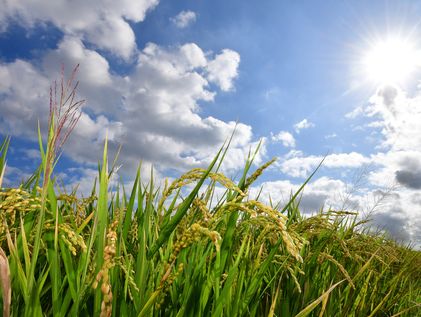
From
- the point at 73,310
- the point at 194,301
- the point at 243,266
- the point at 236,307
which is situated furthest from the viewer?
the point at 243,266

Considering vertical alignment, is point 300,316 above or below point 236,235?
below

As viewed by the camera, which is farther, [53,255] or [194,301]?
[194,301]

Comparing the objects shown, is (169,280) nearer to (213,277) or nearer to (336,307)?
(213,277)

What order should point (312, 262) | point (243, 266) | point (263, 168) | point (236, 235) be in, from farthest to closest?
1. point (312, 262)
2. point (236, 235)
3. point (243, 266)
4. point (263, 168)

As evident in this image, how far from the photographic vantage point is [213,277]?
1.89m

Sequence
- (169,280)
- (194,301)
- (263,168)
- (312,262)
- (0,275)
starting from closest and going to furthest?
1. (0,275)
2. (169,280)
3. (263,168)
4. (194,301)
5. (312,262)

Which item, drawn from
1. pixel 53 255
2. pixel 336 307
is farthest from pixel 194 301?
pixel 336 307

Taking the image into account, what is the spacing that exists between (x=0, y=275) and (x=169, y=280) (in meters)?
0.51

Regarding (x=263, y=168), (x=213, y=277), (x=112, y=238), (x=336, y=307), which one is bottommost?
(x=336, y=307)

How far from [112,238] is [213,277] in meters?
0.90

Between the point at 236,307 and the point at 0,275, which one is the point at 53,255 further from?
the point at 236,307

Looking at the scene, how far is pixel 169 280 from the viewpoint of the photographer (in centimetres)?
129

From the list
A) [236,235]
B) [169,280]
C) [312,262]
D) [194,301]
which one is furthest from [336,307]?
[169,280]

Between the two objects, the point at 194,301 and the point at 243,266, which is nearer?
the point at 194,301
